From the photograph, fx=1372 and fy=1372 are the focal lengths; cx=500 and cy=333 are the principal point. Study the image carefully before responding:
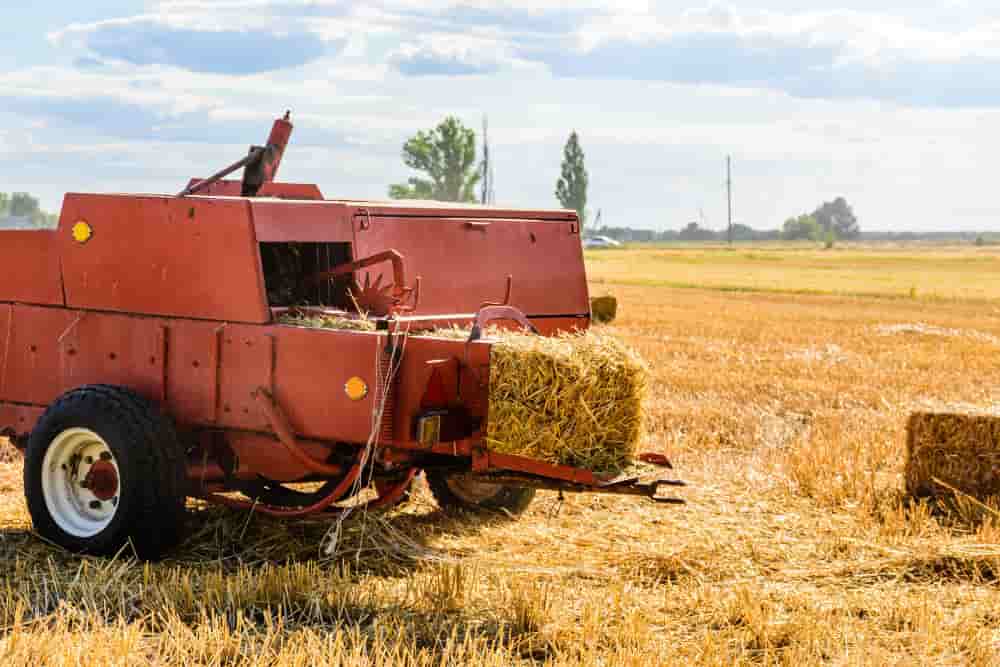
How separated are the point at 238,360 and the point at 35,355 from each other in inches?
61.5

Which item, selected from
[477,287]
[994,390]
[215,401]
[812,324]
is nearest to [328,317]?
[215,401]

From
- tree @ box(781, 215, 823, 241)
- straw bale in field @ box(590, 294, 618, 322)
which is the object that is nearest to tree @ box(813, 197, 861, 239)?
tree @ box(781, 215, 823, 241)

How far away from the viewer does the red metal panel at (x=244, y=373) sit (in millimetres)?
6754

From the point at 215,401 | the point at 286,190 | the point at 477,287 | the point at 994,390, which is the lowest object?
the point at 994,390

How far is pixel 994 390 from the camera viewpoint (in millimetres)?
15281

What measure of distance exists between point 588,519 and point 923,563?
2068 millimetres

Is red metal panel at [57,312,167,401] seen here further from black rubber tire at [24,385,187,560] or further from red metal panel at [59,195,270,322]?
Result: black rubber tire at [24,385,187,560]

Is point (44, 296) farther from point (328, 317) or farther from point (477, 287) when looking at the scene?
point (477, 287)

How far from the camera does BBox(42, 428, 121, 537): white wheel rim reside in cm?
706

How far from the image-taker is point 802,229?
165 m

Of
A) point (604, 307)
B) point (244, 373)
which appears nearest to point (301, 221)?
point (244, 373)

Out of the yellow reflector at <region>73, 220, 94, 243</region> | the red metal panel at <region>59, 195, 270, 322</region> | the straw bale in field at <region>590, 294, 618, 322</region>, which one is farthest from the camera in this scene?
the straw bale in field at <region>590, 294, 618, 322</region>

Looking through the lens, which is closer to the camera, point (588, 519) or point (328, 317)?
point (328, 317)

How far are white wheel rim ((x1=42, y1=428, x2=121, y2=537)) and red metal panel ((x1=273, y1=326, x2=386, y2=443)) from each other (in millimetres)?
1110
